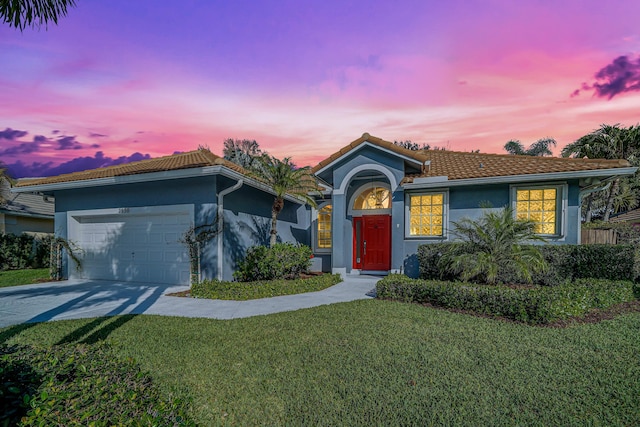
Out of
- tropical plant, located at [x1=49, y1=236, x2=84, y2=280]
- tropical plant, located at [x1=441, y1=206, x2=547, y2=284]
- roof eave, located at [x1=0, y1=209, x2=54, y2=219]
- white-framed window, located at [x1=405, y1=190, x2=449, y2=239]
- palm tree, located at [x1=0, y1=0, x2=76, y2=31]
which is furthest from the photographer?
roof eave, located at [x1=0, y1=209, x2=54, y2=219]

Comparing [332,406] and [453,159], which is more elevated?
[453,159]

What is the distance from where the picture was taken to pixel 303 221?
49.9 ft

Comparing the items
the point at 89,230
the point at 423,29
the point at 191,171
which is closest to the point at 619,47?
the point at 423,29

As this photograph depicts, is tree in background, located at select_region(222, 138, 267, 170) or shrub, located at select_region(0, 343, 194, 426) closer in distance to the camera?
shrub, located at select_region(0, 343, 194, 426)

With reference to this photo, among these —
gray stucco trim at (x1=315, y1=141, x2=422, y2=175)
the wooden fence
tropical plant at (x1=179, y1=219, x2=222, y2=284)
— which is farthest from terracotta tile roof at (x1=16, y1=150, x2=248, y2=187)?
the wooden fence

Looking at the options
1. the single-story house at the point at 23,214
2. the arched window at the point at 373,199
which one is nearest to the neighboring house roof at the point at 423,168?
the arched window at the point at 373,199

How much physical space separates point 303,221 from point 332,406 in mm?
12074

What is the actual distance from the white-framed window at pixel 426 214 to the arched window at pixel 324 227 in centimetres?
393

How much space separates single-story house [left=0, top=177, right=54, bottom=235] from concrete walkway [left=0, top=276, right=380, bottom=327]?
8.64 m

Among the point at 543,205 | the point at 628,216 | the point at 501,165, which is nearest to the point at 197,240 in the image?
the point at 501,165

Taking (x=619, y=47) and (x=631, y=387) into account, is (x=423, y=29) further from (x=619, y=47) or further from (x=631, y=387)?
(x=631, y=387)

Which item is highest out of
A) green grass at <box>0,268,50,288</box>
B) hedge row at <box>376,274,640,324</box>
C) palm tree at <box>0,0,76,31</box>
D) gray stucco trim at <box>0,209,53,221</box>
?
palm tree at <box>0,0,76,31</box>

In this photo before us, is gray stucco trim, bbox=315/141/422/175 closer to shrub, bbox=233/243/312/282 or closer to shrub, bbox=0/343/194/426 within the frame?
shrub, bbox=233/243/312/282

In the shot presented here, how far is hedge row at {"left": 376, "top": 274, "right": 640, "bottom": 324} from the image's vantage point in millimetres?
6227
